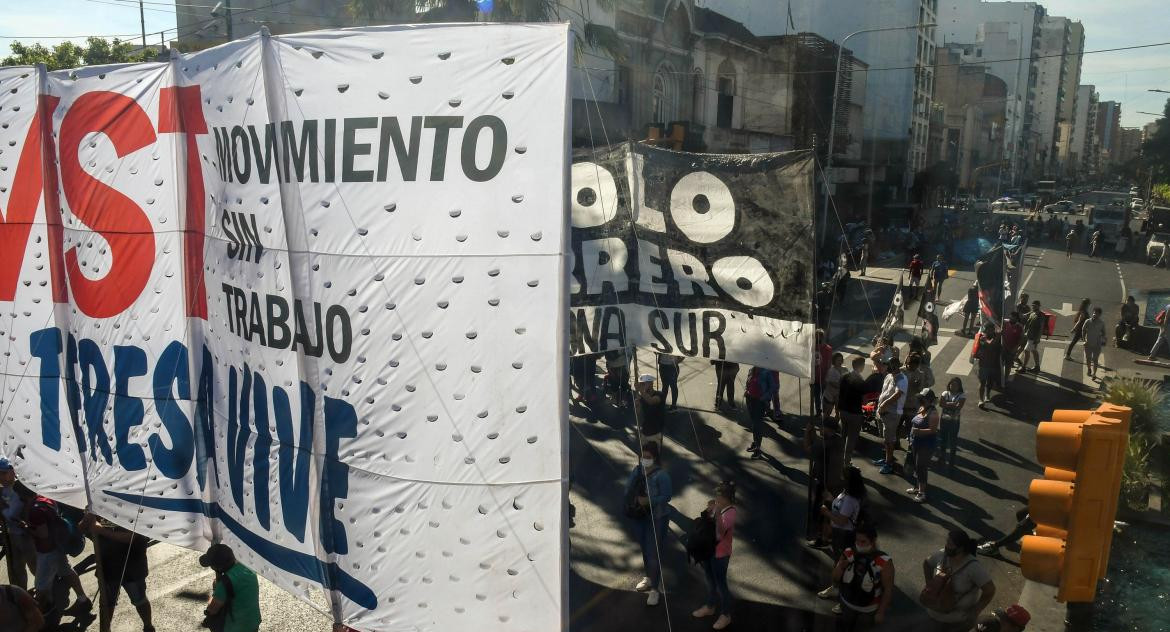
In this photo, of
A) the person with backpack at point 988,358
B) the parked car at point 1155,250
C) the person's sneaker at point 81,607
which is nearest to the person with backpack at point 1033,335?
the person with backpack at point 988,358

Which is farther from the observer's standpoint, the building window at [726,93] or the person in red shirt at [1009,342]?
the building window at [726,93]

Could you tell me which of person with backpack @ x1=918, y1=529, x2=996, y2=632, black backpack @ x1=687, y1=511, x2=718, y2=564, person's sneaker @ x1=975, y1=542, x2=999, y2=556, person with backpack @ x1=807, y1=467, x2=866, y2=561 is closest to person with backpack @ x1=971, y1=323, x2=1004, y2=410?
person's sneaker @ x1=975, y1=542, x2=999, y2=556

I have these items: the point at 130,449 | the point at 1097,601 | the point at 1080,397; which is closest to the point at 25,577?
the point at 130,449

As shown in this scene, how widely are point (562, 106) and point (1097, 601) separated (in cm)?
698

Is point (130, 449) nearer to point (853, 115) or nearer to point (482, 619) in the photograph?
point (482, 619)

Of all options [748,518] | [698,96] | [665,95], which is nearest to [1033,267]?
[698,96]

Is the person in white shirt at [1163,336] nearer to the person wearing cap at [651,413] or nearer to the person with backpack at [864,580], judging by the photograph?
the person wearing cap at [651,413]

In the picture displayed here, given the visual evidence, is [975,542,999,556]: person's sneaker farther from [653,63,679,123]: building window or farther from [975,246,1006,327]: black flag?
[653,63,679,123]: building window

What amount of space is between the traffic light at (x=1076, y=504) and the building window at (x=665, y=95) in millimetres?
27687

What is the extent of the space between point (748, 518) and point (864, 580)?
3.11 metres

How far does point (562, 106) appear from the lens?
121 inches

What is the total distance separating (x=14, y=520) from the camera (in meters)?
6.80

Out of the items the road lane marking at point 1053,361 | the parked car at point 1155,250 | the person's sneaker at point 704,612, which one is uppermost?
the parked car at point 1155,250

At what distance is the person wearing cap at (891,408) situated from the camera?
10633 mm
